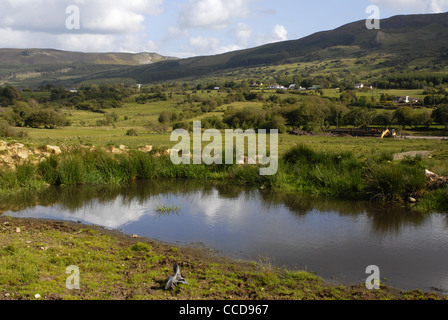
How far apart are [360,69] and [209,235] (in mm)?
118586

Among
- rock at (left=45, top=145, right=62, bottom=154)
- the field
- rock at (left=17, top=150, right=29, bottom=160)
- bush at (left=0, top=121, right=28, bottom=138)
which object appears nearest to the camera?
rock at (left=17, top=150, right=29, bottom=160)

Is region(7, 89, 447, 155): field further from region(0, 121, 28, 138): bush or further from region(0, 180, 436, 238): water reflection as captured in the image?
region(0, 180, 436, 238): water reflection

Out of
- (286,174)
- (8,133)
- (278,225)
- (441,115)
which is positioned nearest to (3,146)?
(286,174)

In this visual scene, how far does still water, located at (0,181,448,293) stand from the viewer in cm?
915

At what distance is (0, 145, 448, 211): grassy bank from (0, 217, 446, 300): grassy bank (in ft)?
23.9

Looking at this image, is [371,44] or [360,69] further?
[371,44]

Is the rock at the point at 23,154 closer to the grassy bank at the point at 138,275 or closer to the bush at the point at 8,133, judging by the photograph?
the grassy bank at the point at 138,275

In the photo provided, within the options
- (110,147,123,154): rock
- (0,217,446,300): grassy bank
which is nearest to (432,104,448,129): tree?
(110,147,123,154): rock

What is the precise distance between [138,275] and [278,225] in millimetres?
5769

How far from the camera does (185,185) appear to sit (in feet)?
61.7

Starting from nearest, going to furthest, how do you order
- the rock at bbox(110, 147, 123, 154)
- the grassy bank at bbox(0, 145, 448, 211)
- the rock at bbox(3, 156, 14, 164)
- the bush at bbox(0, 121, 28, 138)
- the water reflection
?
the water reflection, the grassy bank at bbox(0, 145, 448, 211), the rock at bbox(3, 156, 14, 164), the rock at bbox(110, 147, 123, 154), the bush at bbox(0, 121, 28, 138)
